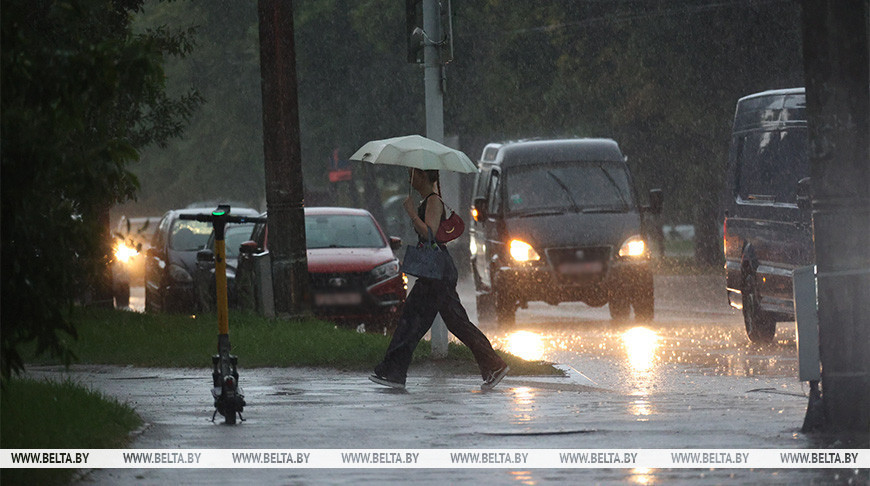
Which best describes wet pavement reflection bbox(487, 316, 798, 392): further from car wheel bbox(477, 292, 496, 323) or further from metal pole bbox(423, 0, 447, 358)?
metal pole bbox(423, 0, 447, 358)

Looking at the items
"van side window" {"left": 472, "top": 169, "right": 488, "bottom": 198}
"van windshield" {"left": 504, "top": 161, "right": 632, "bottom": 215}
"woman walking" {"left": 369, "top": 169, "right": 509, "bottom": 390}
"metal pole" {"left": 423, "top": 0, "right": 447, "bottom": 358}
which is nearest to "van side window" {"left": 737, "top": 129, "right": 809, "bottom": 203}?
"van windshield" {"left": 504, "top": 161, "right": 632, "bottom": 215}

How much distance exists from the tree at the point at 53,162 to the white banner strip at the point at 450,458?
0.60 m

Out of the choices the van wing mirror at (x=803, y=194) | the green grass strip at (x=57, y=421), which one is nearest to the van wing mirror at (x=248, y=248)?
the van wing mirror at (x=803, y=194)

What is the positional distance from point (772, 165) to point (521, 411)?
7.52 metres

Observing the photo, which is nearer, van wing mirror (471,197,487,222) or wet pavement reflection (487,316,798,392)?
wet pavement reflection (487,316,798,392)

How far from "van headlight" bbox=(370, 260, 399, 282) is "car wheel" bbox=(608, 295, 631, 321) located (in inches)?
117

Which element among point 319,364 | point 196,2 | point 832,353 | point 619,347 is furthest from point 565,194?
point 196,2

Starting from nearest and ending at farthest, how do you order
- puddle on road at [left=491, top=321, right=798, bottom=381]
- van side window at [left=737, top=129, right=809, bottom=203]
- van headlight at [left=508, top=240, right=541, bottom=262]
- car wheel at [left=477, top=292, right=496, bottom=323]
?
puddle on road at [left=491, top=321, right=798, bottom=381] → van side window at [left=737, top=129, right=809, bottom=203] → van headlight at [left=508, top=240, right=541, bottom=262] → car wheel at [left=477, top=292, right=496, bottom=323]

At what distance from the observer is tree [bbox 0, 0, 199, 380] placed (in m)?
7.11

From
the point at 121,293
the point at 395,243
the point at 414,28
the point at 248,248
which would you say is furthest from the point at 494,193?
the point at 121,293

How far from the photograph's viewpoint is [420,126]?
1732 inches

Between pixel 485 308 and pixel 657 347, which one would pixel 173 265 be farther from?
pixel 657 347

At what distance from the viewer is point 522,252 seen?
2095 centimetres

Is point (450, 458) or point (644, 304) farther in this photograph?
point (644, 304)
